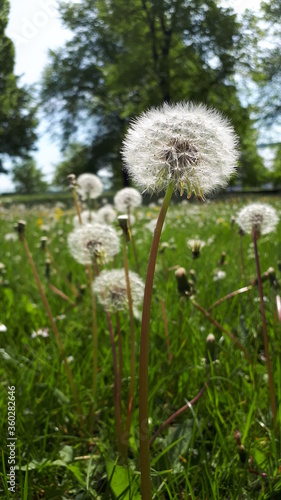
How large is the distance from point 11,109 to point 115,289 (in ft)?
1.52

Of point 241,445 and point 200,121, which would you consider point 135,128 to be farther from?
point 241,445

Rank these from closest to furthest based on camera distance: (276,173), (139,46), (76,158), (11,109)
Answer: (11,109)
(139,46)
(76,158)
(276,173)

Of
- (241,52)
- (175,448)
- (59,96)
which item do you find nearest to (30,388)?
(175,448)

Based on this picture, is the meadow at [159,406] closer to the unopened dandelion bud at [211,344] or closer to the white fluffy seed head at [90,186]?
the unopened dandelion bud at [211,344]

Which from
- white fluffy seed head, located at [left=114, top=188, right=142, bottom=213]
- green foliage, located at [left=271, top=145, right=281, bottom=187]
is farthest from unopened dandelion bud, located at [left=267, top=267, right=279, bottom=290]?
green foliage, located at [left=271, top=145, right=281, bottom=187]

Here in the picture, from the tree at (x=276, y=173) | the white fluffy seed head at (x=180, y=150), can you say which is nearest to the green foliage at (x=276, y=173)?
the tree at (x=276, y=173)

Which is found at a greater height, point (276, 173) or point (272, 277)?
point (276, 173)

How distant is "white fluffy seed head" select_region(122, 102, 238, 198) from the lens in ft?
1.81

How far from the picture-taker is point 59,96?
2.45 m

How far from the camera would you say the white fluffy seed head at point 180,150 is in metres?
0.55

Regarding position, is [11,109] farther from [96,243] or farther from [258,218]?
[258,218]

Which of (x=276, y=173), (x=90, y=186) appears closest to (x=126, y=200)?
(x=90, y=186)

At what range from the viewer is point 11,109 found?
104cm

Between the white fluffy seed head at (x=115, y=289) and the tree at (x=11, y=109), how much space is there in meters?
0.39
